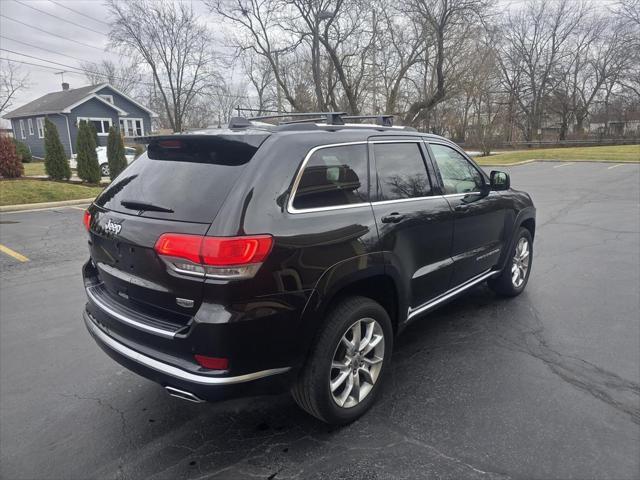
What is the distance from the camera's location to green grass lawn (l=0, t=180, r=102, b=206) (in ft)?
40.1

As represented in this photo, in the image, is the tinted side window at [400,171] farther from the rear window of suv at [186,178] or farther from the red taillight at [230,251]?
the red taillight at [230,251]

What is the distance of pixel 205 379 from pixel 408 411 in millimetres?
1462

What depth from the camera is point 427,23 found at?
80.9 ft

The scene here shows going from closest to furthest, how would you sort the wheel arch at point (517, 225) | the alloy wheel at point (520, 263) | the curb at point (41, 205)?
the wheel arch at point (517, 225)
the alloy wheel at point (520, 263)
the curb at point (41, 205)

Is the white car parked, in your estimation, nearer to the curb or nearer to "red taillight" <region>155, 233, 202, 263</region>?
the curb

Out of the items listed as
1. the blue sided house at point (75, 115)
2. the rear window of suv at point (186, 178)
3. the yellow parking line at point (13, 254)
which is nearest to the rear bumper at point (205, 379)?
the rear window of suv at point (186, 178)

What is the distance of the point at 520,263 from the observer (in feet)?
16.5

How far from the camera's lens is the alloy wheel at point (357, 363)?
2789mm

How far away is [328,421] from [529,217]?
138 inches

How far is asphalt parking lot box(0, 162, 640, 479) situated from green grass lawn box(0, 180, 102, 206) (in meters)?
8.57

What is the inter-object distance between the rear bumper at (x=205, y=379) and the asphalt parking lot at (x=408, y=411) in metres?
0.51

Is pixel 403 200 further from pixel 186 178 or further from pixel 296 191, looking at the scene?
pixel 186 178

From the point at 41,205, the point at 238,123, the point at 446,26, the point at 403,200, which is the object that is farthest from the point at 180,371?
the point at 446,26

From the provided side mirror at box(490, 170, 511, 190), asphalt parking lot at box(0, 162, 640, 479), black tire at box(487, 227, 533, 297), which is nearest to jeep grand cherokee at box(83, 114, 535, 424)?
asphalt parking lot at box(0, 162, 640, 479)
